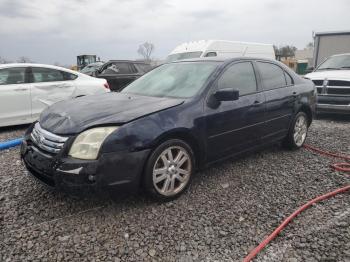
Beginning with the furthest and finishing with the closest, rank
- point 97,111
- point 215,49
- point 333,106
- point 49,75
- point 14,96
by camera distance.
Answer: point 215,49, point 333,106, point 49,75, point 14,96, point 97,111

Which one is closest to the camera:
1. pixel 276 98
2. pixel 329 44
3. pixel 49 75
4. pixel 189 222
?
pixel 189 222

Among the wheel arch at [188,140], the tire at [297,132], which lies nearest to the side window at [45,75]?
the wheel arch at [188,140]

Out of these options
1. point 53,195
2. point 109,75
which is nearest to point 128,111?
point 53,195

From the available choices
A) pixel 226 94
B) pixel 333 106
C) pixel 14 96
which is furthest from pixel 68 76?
pixel 333 106

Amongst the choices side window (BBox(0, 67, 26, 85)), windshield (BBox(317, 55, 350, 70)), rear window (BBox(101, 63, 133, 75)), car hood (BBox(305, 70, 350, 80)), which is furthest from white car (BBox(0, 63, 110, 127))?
windshield (BBox(317, 55, 350, 70))

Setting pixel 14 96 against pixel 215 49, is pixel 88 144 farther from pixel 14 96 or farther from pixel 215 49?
pixel 215 49

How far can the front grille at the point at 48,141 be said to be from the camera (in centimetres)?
308

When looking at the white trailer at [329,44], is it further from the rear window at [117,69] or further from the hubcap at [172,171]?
the hubcap at [172,171]

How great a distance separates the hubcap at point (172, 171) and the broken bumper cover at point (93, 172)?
0.80 ft

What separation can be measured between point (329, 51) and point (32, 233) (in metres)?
14.4

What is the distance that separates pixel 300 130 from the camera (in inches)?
216

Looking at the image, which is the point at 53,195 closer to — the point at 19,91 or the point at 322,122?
the point at 19,91

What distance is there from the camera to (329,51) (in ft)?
46.5

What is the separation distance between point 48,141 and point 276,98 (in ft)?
10.3
